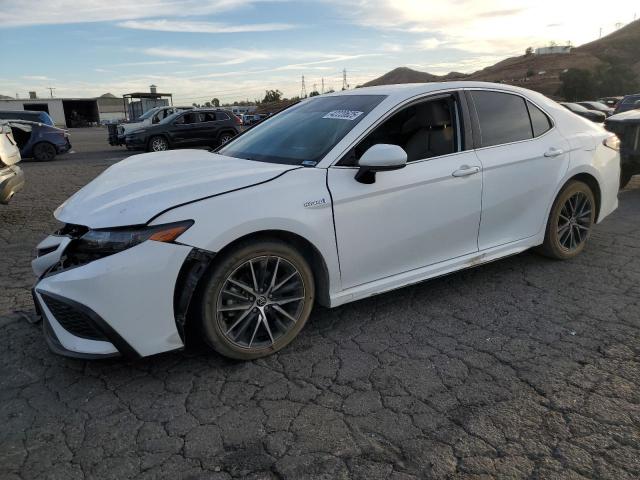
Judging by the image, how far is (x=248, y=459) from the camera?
7.48ft

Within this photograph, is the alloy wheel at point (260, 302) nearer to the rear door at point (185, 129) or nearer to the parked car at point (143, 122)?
the rear door at point (185, 129)

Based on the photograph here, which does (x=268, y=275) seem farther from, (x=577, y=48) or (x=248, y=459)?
(x=577, y=48)

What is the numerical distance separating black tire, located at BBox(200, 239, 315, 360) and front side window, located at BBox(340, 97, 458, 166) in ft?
3.50

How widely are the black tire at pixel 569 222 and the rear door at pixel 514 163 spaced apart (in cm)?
17

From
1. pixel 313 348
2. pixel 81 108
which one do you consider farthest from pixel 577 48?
pixel 313 348

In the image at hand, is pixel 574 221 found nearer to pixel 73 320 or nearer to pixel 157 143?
pixel 73 320

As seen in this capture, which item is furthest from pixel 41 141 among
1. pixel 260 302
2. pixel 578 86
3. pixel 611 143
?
pixel 578 86

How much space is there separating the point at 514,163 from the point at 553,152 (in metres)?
0.54

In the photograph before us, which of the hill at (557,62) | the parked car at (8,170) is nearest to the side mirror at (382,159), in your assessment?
the parked car at (8,170)

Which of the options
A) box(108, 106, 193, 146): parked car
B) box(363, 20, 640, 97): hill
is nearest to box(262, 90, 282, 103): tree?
box(363, 20, 640, 97): hill

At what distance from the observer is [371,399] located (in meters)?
2.70

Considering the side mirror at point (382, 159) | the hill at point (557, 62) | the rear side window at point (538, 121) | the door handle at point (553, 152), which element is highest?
the hill at point (557, 62)

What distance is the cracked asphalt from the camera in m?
2.25

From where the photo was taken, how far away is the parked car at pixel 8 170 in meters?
6.23
